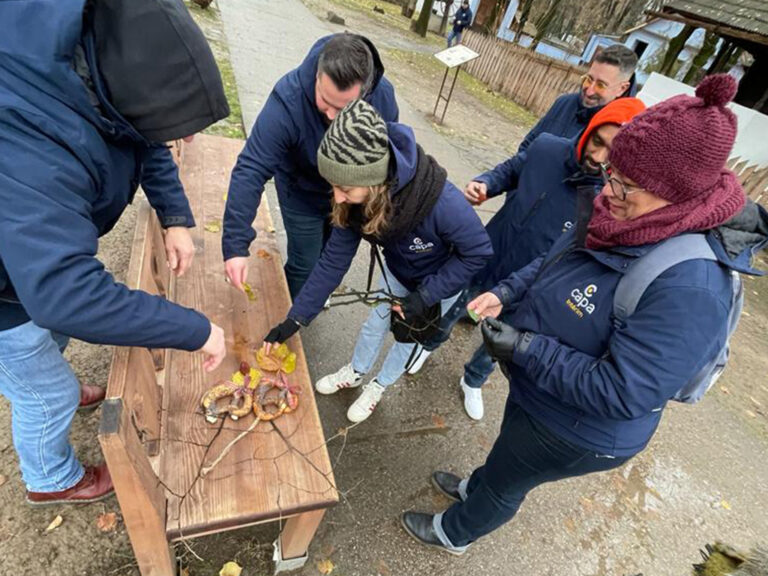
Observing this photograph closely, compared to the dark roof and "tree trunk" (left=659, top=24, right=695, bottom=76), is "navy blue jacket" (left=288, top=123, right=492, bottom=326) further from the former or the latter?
"tree trunk" (left=659, top=24, right=695, bottom=76)

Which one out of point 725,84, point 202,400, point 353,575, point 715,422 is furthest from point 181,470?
point 715,422

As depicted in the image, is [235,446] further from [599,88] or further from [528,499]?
[599,88]

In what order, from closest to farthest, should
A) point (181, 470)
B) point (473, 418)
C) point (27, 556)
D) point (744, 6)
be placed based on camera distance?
point (181, 470) → point (27, 556) → point (473, 418) → point (744, 6)

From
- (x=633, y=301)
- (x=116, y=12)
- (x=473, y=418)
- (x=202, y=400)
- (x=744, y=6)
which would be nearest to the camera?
(x=116, y=12)

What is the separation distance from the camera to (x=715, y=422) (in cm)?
384

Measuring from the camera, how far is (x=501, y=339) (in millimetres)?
1617

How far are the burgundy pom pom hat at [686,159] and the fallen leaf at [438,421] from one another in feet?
6.76

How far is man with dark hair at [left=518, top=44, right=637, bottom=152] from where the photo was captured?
3.00 meters

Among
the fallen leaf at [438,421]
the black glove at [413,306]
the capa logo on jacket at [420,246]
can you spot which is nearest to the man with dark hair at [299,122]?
the capa logo on jacket at [420,246]

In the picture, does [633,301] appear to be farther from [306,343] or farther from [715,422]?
[715,422]

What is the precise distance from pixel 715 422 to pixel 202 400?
13.9 feet

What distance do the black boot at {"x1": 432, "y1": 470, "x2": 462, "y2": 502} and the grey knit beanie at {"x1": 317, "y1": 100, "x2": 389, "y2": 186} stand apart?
183 centimetres

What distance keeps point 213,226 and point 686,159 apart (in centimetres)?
239

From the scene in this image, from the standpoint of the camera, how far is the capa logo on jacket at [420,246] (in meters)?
2.15
